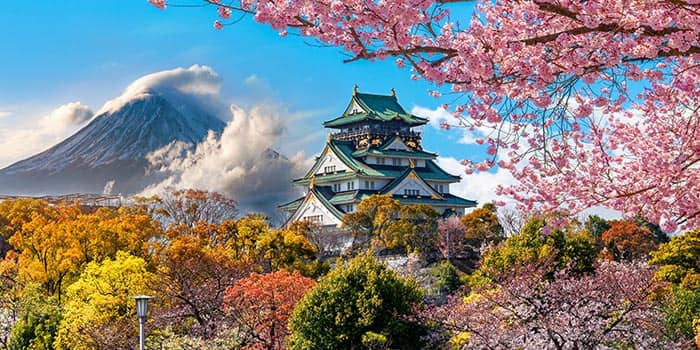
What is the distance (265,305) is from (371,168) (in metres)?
29.1

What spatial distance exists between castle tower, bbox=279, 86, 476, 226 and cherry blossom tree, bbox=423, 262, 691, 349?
26645 mm

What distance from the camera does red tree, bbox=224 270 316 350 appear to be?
14375 millimetres

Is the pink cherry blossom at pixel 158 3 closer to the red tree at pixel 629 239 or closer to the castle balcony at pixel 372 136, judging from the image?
the red tree at pixel 629 239

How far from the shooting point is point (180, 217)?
35.3 m

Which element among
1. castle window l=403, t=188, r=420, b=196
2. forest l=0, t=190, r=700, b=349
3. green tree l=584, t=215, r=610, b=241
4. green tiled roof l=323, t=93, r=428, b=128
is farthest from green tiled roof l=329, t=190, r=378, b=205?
forest l=0, t=190, r=700, b=349

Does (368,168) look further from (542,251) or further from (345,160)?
(542,251)

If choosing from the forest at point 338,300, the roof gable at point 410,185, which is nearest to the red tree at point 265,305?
the forest at point 338,300

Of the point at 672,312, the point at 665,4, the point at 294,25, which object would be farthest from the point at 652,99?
the point at 672,312

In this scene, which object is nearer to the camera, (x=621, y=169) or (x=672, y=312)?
(x=621, y=169)

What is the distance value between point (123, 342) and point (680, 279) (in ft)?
38.9

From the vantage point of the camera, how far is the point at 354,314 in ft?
45.4

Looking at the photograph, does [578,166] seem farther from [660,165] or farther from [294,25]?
[294,25]

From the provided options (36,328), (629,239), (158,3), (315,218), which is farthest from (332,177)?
(158,3)

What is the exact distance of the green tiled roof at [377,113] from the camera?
4656cm
